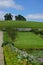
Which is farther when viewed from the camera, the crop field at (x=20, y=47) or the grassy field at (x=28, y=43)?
the grassy field at (x=28, y=43)

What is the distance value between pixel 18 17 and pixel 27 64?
101570 mm

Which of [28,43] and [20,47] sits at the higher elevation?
[20,47]

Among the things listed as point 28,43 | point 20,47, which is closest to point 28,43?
point 28,43

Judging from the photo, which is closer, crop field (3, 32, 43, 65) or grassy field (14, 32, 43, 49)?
crop field (3, 32, 43, 65)

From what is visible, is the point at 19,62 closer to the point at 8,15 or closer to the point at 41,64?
the point at 41,64

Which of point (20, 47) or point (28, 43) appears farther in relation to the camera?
point (28, 43)

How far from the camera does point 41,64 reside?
282 inches

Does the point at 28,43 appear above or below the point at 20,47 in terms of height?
below

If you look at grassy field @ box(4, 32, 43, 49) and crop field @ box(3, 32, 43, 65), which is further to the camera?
grassy field @ box(4, 32, 43, 49)

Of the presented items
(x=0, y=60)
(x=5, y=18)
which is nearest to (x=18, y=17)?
(x=5, y=18)

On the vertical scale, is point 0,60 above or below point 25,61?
below

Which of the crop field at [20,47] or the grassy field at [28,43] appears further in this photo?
the grassy field at [28,43]

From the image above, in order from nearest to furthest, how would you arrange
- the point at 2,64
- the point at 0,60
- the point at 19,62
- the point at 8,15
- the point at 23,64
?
1. the point at 23,64
2. the point at 19,62
3. the point at 2,64
4. the point at 0,60
5. the point at 8,15

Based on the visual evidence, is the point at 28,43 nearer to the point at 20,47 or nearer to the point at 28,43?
the point at 28,43
